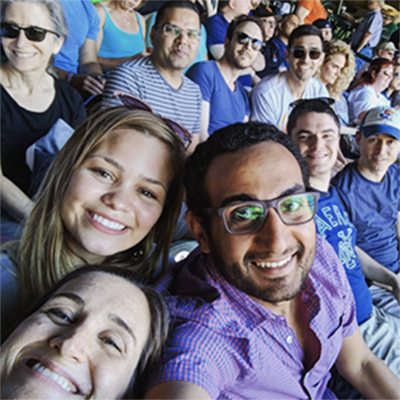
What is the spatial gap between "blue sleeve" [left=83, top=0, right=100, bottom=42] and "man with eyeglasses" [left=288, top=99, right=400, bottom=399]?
5.76ft

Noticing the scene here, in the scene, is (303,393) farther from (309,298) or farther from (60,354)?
(60,354)

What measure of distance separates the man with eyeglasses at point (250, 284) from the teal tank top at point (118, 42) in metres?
2.50

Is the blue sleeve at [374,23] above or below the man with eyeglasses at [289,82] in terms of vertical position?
above

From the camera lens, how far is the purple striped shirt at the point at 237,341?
912mm

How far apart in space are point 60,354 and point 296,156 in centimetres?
86

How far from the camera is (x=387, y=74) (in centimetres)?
484

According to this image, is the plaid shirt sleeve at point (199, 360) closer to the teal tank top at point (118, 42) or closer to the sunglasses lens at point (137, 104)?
the sunglasses lens at point (137, 104)

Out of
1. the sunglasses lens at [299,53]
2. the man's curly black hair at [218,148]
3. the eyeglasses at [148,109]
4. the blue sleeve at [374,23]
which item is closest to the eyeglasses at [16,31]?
the eyeglasses at [148,109]

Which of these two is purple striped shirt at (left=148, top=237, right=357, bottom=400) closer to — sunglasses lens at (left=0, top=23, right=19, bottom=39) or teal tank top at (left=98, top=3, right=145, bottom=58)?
sunglasses lens at (left=0, top=23, right=19, bottom=39)

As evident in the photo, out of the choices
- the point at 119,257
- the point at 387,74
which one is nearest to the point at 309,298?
the point at 119,257

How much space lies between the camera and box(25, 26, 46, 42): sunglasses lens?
1792 mm

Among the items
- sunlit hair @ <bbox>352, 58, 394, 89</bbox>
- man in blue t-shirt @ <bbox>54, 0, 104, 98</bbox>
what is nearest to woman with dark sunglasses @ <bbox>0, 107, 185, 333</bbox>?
man in blue t-shirt @ <bbox>54, 0, 104, 98</bbox>

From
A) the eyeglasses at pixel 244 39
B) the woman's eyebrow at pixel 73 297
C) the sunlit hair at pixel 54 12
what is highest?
the sunlit hair at pixel 54 12

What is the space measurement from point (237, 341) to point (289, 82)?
3.03m
